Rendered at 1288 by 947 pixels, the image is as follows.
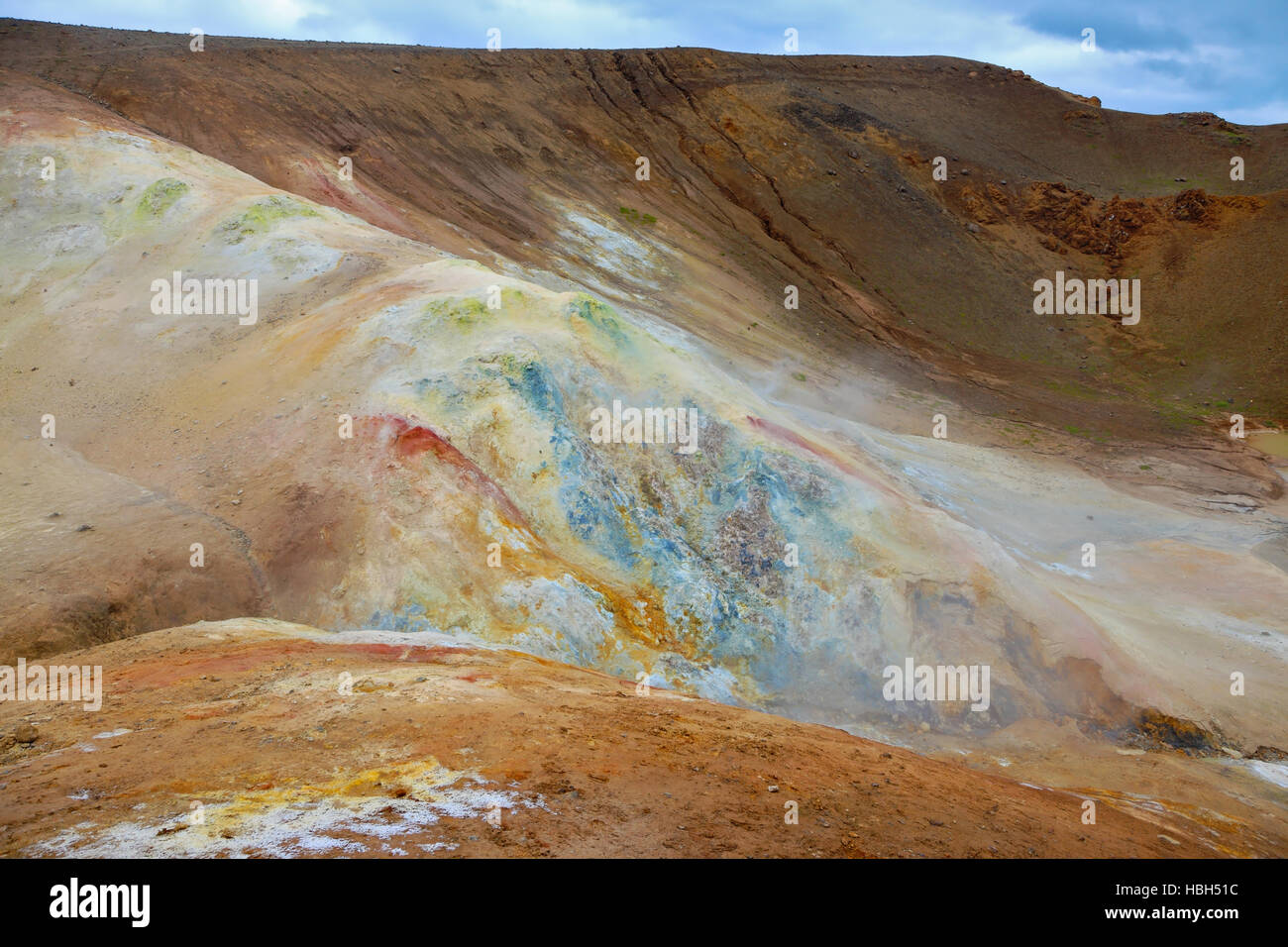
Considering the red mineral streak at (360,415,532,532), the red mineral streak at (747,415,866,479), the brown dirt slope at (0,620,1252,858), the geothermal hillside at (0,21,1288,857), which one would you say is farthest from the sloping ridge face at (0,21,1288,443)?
the brown dirt slope at (0,620,1252,858)

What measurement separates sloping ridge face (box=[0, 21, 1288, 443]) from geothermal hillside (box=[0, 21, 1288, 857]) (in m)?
0.39

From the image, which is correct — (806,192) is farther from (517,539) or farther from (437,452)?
(517,539)

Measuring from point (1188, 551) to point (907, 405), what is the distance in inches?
378

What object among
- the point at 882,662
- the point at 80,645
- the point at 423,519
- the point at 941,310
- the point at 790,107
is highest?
the point at 790,107

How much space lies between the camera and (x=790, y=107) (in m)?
43.7

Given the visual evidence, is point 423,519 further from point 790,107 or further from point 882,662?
point 790,107

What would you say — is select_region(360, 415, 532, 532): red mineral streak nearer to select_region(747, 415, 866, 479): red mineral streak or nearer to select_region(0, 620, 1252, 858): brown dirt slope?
select_region(0, 620, 1252, 858): brown dirt slope

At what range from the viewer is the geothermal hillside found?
21.1 feet

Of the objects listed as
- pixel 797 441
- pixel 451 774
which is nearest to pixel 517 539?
pixel 797 441

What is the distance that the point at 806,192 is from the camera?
131 feet

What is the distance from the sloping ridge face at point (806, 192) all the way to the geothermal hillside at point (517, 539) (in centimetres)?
39

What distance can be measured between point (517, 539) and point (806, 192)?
106ft

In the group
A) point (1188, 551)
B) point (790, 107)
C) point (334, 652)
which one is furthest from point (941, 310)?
point (334, 652)

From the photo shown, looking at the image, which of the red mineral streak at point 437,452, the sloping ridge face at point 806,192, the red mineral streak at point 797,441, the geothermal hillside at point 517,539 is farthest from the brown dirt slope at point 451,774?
the sloping ridge face at point 806,192
